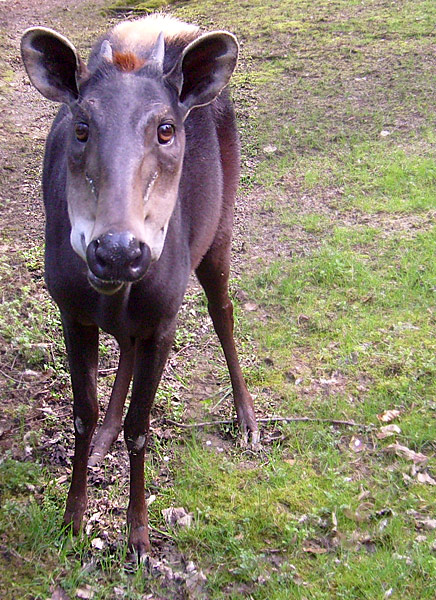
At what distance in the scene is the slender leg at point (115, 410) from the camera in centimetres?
404

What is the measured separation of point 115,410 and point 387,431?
162 cm

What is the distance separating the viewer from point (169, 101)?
2861mm

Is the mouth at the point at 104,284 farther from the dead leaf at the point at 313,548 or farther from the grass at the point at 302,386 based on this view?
the dead leaf at the point at 313,548

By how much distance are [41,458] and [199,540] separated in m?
1.02

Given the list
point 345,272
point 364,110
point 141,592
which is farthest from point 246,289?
point 364,110

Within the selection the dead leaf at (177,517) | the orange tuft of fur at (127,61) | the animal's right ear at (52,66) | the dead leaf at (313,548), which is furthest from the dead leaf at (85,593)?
the orange tuft of fur at (127,61)

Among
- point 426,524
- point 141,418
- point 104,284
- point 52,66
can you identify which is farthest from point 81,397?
point 426,524

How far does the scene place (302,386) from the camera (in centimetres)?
461

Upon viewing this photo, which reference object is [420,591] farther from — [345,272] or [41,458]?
[345,272]

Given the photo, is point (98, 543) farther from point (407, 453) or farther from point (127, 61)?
point (127, 61)

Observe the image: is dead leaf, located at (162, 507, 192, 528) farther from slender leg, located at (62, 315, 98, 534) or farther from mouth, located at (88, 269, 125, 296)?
mouth, located at (88, 269, 125, 296)

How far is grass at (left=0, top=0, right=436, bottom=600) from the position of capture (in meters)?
3.39

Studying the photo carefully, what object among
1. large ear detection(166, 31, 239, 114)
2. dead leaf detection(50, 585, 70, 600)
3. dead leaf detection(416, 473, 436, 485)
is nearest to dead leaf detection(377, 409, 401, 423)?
dead leaf detection(416, 473, 436, 485)

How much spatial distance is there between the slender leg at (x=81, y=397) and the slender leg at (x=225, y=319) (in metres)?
1.10
